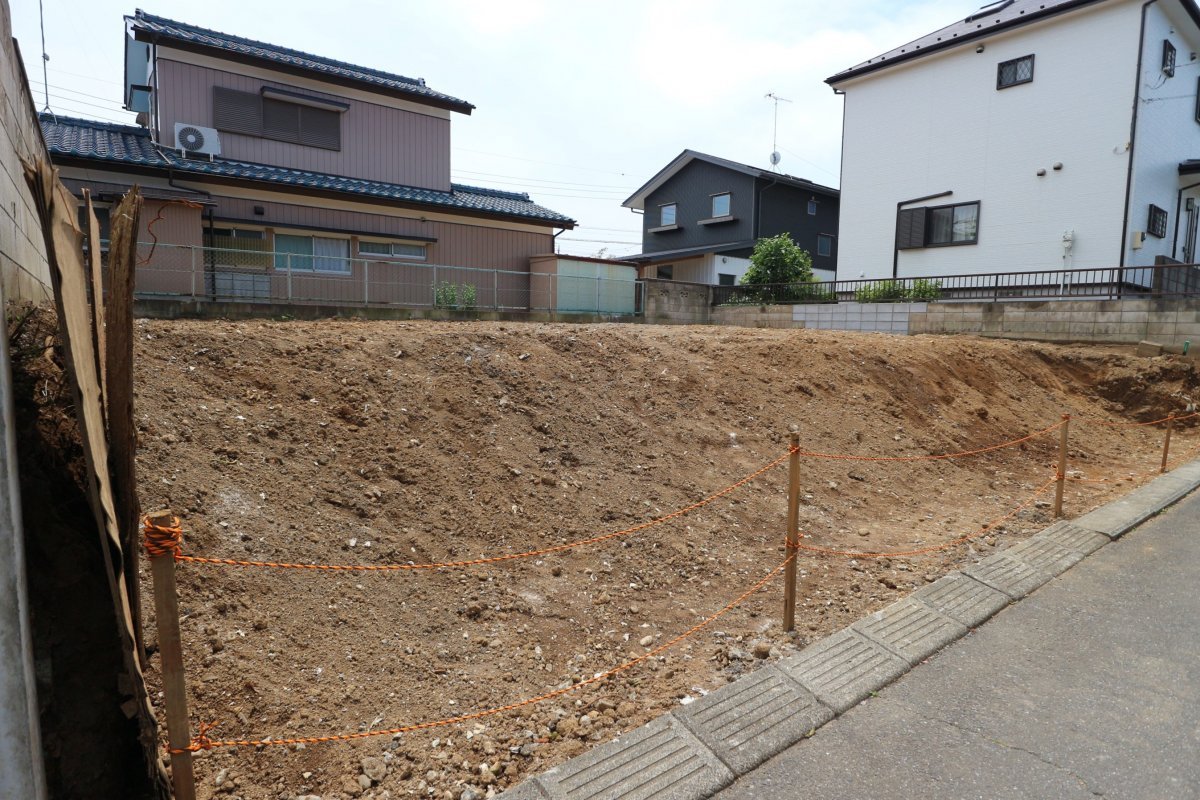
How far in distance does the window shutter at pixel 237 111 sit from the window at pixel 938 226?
1698cm

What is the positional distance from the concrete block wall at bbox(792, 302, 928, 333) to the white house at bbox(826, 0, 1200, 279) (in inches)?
171

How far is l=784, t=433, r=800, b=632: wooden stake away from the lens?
12.0 ft

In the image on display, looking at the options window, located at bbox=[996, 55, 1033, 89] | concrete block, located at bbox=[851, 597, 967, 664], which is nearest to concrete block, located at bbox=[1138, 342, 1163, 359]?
window, located at bbox=[996, 55, 1033, 89]

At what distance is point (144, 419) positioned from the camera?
4.10m

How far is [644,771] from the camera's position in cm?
266

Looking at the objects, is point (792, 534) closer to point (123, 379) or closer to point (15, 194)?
point (123, 379)

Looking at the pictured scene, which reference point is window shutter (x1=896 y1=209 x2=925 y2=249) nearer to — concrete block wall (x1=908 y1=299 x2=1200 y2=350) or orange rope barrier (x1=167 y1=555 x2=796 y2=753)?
concrete block wall (x1=908 y1=299 x2=1200 y2=350)

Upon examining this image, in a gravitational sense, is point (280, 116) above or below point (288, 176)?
above

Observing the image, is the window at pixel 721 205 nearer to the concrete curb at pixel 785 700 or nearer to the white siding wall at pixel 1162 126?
the white siding wall at pixel 1162 126

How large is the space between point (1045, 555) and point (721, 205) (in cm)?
2270

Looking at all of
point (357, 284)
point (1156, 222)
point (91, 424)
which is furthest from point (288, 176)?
point (1156, 222)

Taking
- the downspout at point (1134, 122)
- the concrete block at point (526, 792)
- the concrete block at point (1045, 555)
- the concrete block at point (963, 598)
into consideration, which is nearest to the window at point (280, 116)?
the concrete block at point (526, 792)

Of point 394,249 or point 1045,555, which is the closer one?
point 1045,555

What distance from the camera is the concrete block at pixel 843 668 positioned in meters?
3.27
